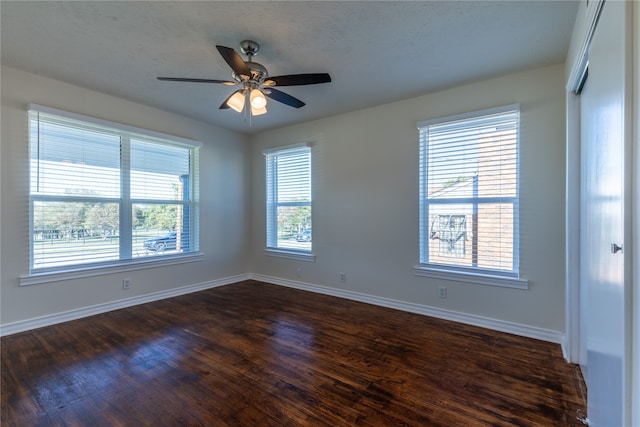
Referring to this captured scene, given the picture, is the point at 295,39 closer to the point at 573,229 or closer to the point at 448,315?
the point at 573,229

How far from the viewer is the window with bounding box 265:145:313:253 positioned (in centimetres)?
459

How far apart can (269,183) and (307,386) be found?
358 centimetres

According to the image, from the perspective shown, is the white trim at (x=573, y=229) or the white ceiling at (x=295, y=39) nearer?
the white ceiling at (x=295, y=39)

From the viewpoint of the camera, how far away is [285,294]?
14.1ft

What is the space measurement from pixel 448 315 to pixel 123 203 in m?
4.19

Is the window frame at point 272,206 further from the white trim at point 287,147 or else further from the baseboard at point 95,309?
the baseboard at point 95,309

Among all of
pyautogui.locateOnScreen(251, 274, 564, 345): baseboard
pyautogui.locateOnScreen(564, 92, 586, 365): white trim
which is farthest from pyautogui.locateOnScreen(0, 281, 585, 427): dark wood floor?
pyautogui.locateOnScreen(564, 92, 586, 365): white trim

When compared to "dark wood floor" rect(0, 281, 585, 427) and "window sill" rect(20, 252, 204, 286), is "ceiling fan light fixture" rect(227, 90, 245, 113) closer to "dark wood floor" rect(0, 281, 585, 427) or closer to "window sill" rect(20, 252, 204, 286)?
"dark wood floor" rect(0, 281, 585, 427)

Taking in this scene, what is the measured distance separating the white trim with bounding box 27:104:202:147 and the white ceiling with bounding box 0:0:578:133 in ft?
1.16

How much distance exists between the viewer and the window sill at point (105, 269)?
3012 millimetres

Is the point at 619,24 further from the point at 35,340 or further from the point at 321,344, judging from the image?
the point at 35,340

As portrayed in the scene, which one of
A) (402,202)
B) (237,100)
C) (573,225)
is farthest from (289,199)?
(573,225)

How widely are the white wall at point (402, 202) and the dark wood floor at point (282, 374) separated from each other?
392 millimetres

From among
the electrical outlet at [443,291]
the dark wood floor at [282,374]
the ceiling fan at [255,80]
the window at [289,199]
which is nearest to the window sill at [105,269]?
the dark wood floor at [282,374]
